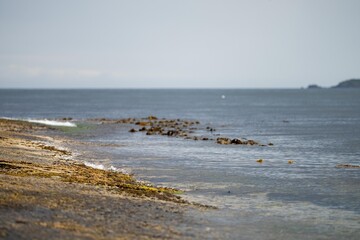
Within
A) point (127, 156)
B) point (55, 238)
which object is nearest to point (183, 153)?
point (127, 156)

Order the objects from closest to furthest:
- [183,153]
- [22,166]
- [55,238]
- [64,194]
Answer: [55,238] < [64,194] < [22,166] < [183,153]

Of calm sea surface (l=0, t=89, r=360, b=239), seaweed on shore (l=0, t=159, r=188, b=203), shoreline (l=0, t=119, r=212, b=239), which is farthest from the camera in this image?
seaweed on shore (l=0, t=159, r=188, b=203)

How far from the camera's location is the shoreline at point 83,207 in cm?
1509

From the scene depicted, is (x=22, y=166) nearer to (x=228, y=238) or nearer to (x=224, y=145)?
(x=228, y=238)

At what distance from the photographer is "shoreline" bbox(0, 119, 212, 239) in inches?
594

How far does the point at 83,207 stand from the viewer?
18.0 m

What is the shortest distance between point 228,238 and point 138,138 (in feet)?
128

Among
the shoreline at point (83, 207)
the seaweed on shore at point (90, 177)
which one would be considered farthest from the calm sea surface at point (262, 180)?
the shoreline at point (83, 207)

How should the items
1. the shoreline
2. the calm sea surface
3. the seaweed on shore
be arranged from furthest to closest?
the seaweed on shore → the calm sea surface → the shoreline

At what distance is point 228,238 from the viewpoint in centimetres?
1631

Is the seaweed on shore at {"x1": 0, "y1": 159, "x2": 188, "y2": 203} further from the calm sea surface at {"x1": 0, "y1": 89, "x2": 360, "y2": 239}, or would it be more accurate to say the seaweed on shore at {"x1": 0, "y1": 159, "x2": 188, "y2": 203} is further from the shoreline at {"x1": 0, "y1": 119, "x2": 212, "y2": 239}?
the calm sea surface at {"x1": 0, "y1": 89, "x2": 360, "y2": 239}

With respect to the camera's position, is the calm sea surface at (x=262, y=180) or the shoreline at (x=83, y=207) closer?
the shoreline at (x=83, y=207)

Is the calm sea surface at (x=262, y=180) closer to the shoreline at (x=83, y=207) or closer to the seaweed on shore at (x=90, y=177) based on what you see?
the seaweed on shore at (x=90, y=177)

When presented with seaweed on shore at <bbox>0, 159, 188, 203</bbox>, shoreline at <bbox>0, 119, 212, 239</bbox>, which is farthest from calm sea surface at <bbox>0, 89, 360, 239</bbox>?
shoreline at <bbox>0, 119, 212, 239</bbox>
